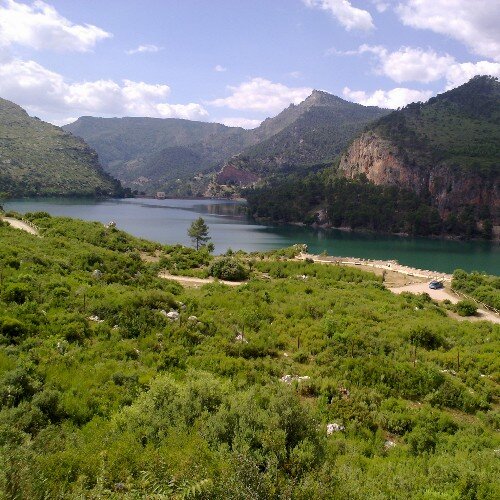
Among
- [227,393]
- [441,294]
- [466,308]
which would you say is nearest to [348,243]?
[441,294]

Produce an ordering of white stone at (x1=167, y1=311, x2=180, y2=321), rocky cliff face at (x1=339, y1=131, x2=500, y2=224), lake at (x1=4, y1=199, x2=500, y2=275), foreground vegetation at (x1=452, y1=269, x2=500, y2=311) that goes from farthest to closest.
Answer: rocky cliff face at (x1=339, y1=131, x2=500, y2=224), lake at (x1=4, y1=199, x2=500, y2=275), foreground vegetation at (x1=452, y1=269, x2=500, y2=311), white stone at (x1=167, y1=311, x2=180, y2=321)

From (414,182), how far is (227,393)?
143 metres

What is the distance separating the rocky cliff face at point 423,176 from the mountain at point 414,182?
0.26m

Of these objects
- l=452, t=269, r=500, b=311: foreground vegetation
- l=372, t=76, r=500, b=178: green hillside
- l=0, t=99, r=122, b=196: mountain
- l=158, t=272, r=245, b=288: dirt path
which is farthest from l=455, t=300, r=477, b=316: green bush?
l=0, t=99, r=122, b=196: mountain

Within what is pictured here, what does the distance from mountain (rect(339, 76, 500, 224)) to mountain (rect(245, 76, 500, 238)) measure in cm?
27

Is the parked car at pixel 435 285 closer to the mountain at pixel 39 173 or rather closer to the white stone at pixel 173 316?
the white stone at pixel 173 316

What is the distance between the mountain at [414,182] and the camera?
120m

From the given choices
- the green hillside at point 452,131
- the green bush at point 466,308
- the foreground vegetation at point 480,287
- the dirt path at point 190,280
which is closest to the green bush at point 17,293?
the dirt path at point 190,280

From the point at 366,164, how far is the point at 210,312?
148618 mm

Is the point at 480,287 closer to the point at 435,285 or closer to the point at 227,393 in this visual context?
the point at 435,285

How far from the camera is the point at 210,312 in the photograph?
19.5m

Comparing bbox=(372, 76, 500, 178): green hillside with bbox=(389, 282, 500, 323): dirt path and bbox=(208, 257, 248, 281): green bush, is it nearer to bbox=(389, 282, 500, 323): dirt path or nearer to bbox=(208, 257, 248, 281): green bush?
bbox=(389, 282, 500, 323): dirt path

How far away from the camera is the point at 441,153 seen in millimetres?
138000

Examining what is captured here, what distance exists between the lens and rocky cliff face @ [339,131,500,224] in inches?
4835
